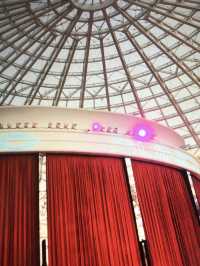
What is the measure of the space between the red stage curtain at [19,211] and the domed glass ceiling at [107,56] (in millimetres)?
16170

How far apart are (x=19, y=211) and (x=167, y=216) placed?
771 cm

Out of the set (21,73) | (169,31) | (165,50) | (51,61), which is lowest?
(165,50)

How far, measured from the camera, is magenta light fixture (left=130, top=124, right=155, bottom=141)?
19.9 meters

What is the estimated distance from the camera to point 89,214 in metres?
16.8

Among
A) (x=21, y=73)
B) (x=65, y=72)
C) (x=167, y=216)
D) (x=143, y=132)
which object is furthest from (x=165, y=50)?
(x=167, y=216)

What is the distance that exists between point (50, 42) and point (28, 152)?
18167mm

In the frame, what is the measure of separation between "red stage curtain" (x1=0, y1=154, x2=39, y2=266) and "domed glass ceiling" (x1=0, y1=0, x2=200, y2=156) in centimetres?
1617

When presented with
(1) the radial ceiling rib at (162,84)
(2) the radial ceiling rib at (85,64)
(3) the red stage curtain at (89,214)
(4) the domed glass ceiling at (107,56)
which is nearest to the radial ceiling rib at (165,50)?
(4) the domed glass ceiling at (107,56)

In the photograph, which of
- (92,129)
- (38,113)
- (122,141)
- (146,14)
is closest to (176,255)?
(122,141)

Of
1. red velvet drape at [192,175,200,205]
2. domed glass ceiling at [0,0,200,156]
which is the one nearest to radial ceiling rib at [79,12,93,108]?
domed glass ceiling at [0,0,200,156]

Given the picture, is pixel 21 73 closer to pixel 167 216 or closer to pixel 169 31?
pixel 169 31

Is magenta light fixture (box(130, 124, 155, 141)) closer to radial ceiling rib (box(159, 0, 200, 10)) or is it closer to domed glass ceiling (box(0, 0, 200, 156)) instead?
radial ceiling rib (box(159, 0, 200, 10))

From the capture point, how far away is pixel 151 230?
703 inches

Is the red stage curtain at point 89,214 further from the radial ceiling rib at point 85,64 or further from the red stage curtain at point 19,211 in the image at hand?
the radial ceiling rib at point 85,64
